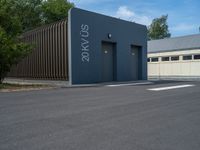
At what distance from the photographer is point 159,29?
228ft

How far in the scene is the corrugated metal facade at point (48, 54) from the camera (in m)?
19.1

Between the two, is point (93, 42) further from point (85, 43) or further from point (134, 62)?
point (134, 62)

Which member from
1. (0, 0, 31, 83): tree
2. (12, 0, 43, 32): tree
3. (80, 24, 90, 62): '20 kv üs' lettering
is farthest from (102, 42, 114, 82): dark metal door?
(12, 0, 43, 32): tree

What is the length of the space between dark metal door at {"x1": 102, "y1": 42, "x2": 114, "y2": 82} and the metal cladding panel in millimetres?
489

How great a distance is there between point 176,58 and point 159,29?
3849 cm

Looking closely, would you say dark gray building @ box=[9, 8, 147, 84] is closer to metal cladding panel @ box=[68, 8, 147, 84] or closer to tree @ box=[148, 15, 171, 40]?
metal cladding panel @ box=[68, 8, 147, 84]

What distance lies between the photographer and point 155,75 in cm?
3478

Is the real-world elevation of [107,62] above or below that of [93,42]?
below

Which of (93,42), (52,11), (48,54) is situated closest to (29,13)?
(52,11)

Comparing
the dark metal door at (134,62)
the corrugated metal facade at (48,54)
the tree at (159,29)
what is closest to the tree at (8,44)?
the corrugated metal facade at (48,54)

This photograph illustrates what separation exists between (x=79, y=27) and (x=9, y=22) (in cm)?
505

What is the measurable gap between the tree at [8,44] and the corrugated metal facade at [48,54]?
6.77ft

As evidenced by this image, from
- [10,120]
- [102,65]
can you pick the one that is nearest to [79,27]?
[102,65]

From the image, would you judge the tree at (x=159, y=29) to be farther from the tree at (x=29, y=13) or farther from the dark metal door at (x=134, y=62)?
the dark metal door at (x=134, y=62)
